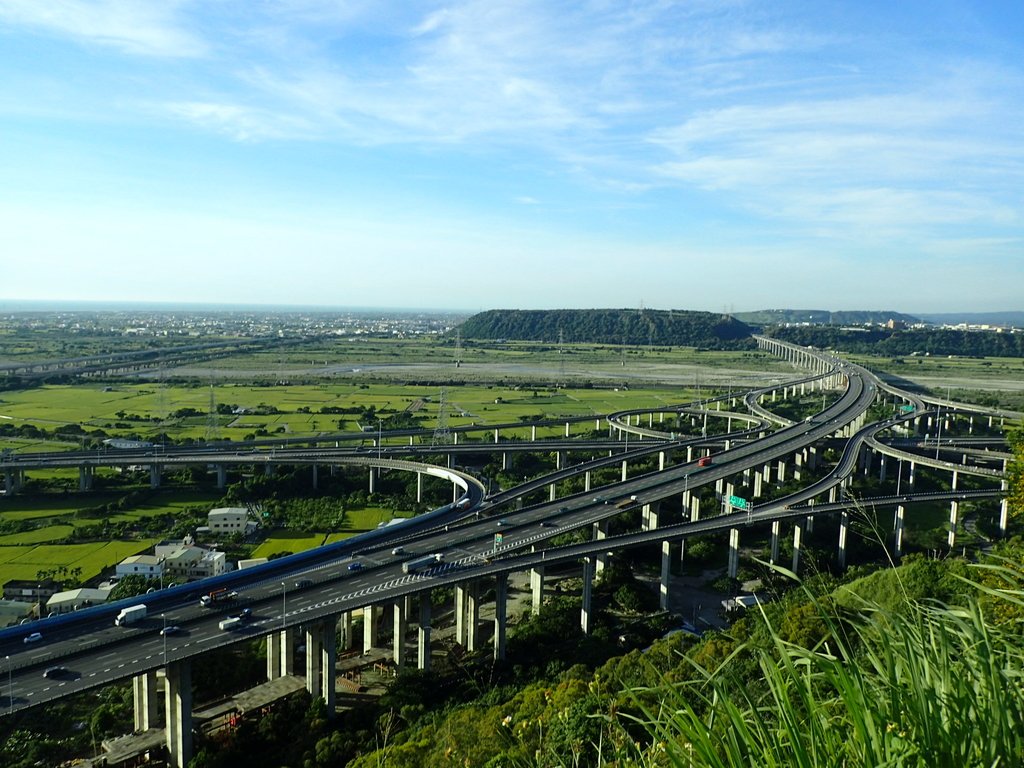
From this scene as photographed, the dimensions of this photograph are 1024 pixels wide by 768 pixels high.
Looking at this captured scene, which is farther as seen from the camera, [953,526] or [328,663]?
[953,526]

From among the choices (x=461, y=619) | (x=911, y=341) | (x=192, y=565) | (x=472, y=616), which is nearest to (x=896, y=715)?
(x=472, y=616)

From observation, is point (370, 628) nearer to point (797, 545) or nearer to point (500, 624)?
point (500, 624)

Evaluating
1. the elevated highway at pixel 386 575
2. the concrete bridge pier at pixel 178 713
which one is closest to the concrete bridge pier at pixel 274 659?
the elevated highway at pixel 386 575

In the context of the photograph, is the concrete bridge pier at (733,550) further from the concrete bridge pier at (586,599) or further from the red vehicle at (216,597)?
the red vehicle at (216,597)

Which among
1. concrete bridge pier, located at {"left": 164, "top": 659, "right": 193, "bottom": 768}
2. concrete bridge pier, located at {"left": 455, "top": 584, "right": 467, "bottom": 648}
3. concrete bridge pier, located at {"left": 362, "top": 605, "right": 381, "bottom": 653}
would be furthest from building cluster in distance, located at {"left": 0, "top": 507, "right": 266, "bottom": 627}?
concrete bridge pier, located at {"left": 164, "top": 659, "right": 193, "bottom": 768}

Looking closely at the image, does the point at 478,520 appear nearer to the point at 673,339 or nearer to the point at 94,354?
the point at 94,354

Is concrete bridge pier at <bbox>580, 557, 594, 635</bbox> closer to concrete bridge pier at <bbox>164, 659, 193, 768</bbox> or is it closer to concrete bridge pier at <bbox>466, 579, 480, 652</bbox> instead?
concrete bridge pier at <bbox>466, 579, 480, 652</bbox>

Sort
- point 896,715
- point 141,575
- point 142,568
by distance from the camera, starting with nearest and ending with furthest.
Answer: point 896,715
point 141,575
point 142,568
